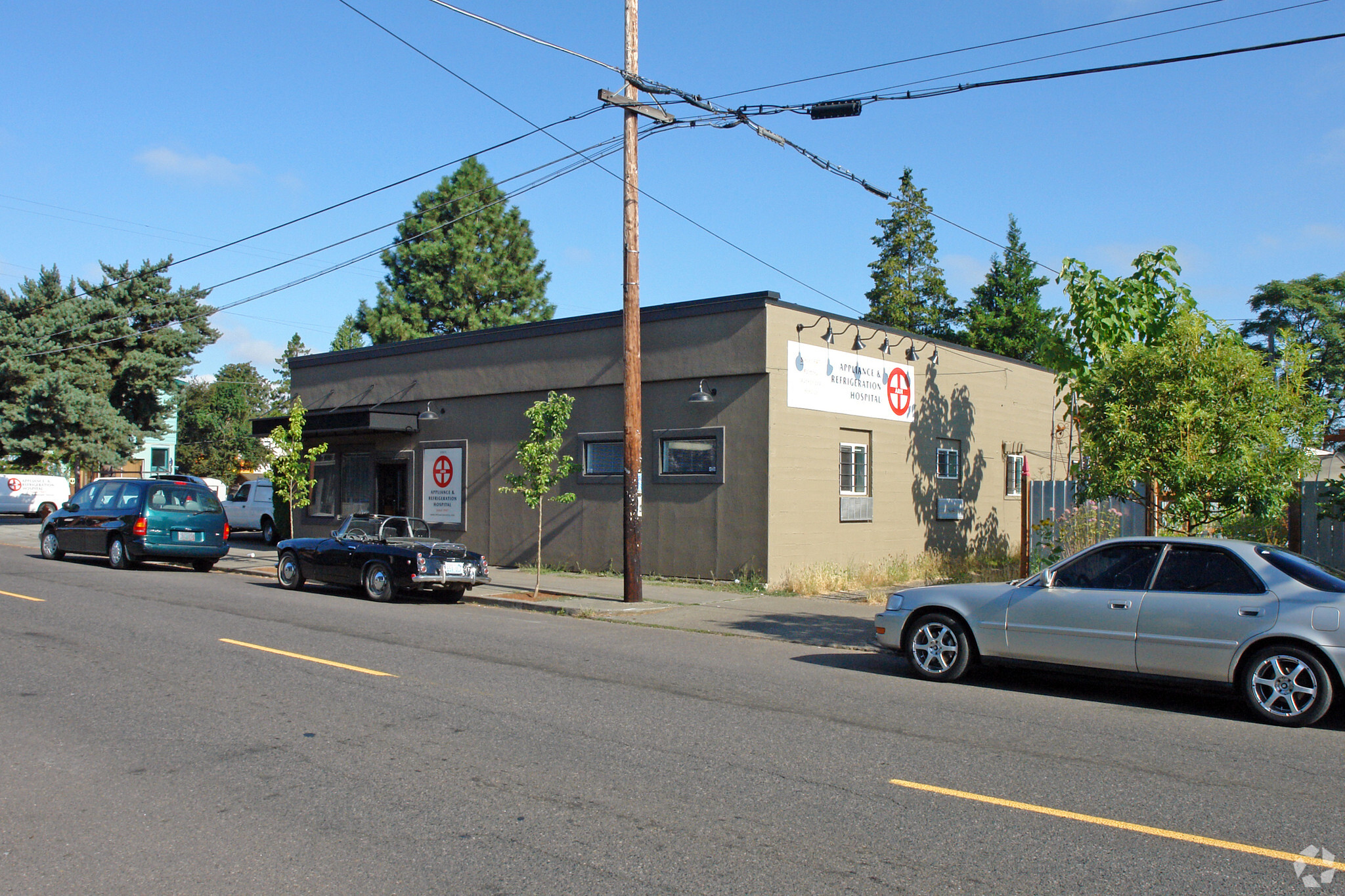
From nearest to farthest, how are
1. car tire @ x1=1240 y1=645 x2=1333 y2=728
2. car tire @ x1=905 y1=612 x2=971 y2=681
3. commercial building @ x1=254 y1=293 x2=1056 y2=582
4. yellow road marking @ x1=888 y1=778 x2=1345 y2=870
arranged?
yellow road marking @ x1=888 y1=778 x2=1345 y2=870
car tire @ x1=1240 y1=645 x2=1333 y2=728
car tire @ x1=905 y1=612 x2=971 y2=681
commercial building @ x1=254 y1=293 x2=1056 y2=582

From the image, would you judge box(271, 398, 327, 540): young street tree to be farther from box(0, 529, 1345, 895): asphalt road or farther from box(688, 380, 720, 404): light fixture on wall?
box(0, 529, 1345, 895): asphalt road

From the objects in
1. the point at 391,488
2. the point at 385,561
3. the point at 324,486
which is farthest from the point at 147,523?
the point at 324,486

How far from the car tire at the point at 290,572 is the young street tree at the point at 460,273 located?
36613 mm

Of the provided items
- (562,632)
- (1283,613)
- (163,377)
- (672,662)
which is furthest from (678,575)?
(163,377)

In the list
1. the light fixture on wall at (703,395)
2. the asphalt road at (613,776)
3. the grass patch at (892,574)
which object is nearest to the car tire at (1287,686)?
the asphalt road at (613,776)

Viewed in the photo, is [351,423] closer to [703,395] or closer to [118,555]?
[118,555]

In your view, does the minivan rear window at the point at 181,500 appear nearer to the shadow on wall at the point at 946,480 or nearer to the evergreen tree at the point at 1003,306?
the shadow on wall at the point at 946,480

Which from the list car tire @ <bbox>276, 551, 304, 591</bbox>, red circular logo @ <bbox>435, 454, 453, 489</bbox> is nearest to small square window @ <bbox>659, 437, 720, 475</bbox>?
red circular logo @ <bbox>435, 454, 453, 489</bbox>

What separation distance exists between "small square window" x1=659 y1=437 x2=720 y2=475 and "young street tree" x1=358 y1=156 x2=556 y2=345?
3647 cm

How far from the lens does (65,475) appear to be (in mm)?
48344

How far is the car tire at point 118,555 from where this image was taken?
768 inches

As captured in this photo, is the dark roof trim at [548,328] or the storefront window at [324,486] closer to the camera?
the dark roof trim at [548,328]

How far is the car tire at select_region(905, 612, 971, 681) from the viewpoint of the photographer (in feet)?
30.6

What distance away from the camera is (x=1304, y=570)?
319 inches
